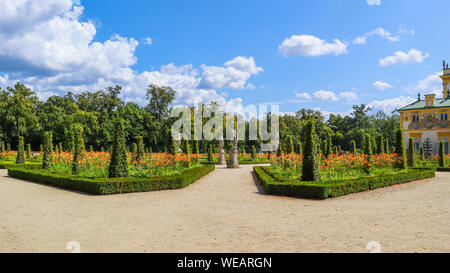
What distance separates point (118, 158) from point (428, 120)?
33.7 metres

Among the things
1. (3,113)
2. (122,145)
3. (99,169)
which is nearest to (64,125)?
(3,113)

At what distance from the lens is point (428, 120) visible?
32.6 meters

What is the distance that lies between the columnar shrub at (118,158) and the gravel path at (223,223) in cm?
207

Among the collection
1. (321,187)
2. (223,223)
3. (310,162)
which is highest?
(310,162)

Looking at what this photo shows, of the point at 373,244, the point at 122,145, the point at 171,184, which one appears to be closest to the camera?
the point at 373,244

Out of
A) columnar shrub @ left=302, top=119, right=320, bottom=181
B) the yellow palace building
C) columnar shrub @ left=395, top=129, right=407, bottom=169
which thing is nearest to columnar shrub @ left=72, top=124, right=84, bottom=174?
columnar shrub @ left=302, top=119, right=320, bottom=181

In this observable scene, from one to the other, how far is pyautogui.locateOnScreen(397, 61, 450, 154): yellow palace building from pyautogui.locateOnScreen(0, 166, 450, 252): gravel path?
1048 inches

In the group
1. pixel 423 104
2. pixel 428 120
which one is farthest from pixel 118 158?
pixel 423 104

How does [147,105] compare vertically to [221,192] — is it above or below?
above

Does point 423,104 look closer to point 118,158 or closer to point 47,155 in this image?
point 118,158

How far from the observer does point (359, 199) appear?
9.39 metres

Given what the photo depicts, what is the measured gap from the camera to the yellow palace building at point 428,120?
104 feet
